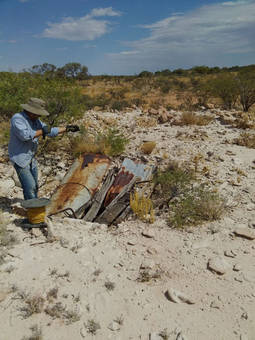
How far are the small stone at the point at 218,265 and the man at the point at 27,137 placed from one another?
8.43 feet

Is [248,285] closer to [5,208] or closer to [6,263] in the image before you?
[6,263]

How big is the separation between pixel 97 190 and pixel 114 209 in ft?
1.91

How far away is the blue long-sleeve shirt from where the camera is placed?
134 inches

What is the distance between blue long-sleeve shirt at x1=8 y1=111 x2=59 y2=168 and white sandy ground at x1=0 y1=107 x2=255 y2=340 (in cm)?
92

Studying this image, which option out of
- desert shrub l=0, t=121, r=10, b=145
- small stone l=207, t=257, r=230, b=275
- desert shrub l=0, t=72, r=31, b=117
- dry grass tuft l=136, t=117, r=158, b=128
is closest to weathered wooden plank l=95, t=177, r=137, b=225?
small stone l=207, t=257, r=230, b=275

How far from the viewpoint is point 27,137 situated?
3.42 metres

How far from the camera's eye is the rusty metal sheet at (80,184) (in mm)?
4344

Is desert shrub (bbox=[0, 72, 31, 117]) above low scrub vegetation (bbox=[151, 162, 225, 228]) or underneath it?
above

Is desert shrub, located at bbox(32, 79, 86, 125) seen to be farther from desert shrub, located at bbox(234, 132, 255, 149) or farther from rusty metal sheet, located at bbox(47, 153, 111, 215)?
desert shrub, located at bbox(234, 132, 255, 149)

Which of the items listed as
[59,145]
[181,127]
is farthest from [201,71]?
[59,145]

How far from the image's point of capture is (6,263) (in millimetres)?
2955

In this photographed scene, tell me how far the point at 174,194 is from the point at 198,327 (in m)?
2.30

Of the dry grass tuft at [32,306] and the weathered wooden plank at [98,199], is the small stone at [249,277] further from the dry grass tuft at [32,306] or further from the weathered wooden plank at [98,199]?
the weathered wooden plank at [98,199]

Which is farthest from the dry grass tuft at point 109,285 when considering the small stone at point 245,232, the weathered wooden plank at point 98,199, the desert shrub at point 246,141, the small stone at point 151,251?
the desert shrub at point 246,141
